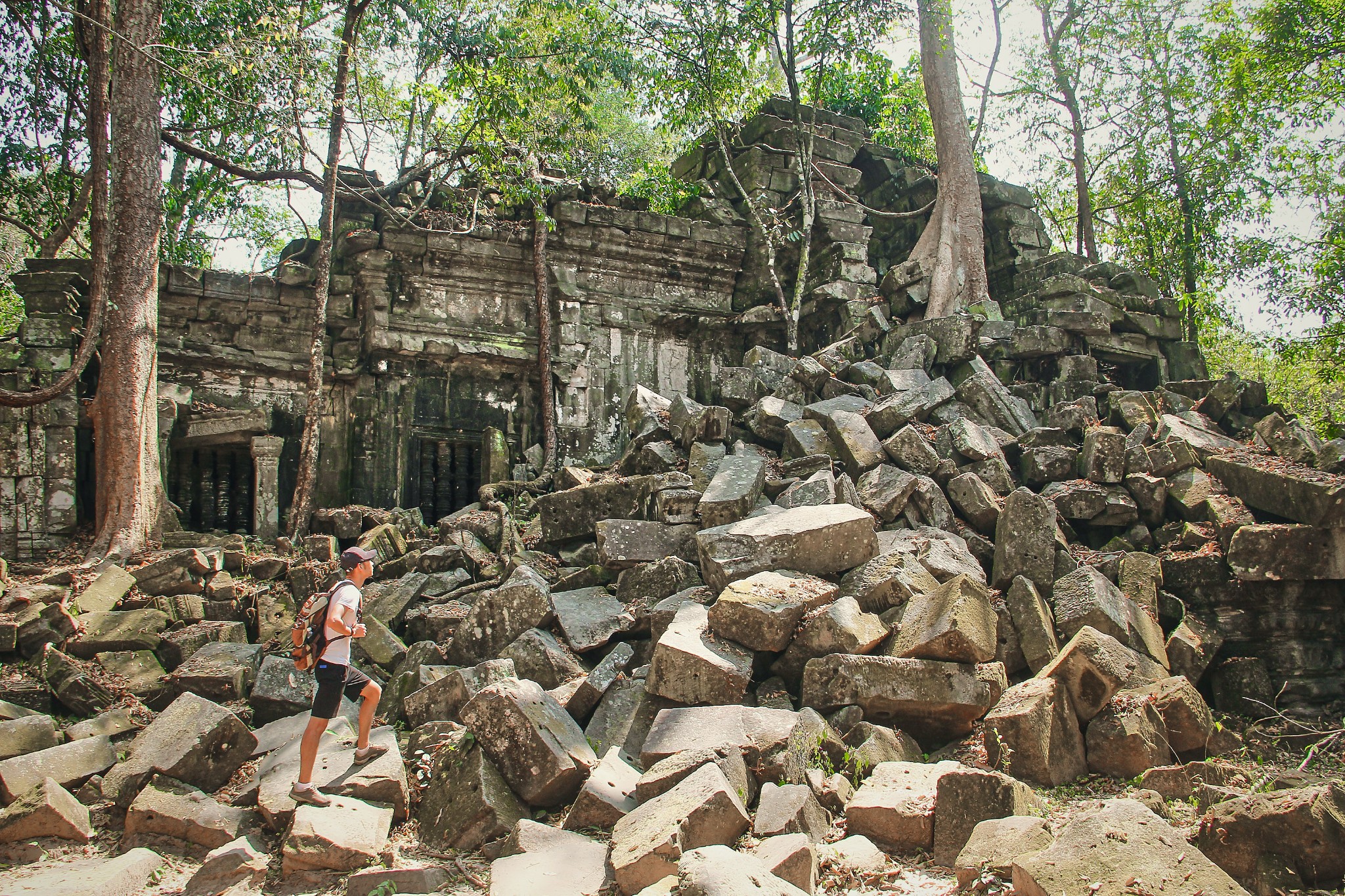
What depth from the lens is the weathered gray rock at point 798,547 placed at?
4719 mm

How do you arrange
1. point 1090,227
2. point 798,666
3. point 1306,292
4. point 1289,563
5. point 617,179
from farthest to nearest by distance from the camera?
point 617,179 < point 1090,227 < point 1306,292 < point 1289,563 < point 798,666

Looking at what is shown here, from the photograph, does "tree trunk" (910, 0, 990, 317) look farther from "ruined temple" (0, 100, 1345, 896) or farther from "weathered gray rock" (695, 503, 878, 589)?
"weathered gray rock" (695, 503, 878, 589)

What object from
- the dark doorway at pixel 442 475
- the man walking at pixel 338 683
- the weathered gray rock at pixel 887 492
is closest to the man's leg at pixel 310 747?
the man walking at pixel 338 683

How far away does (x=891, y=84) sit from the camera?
1088cm

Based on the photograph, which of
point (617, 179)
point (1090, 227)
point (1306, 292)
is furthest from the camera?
point (617, 179)

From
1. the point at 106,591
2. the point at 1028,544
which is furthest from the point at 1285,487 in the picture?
the point at 106,591

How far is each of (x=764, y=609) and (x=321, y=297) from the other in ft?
18.9

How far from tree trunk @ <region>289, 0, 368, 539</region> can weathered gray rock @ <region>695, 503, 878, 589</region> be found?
166 inches

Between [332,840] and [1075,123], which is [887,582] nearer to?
[332,840]

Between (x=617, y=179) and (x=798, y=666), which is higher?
(x=617, y=179)

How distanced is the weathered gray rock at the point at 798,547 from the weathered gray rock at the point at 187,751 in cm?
253

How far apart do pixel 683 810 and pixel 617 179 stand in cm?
1495

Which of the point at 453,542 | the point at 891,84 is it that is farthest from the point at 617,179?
the point at 453,542

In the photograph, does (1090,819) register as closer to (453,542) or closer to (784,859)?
(784,859)
